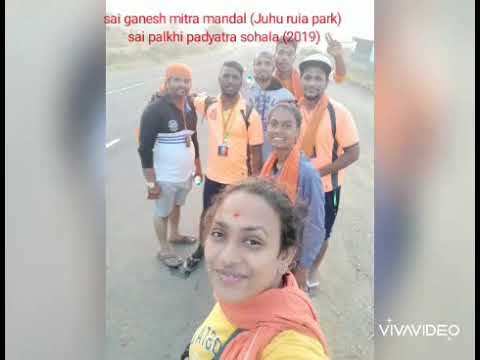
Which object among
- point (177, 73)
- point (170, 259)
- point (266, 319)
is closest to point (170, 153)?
point (177, 73)

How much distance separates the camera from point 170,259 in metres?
2.11

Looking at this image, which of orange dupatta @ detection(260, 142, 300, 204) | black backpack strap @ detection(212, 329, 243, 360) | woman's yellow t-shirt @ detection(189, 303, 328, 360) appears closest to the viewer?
woman's yellow t-shirt @ detection(189, 303, 328, 360)

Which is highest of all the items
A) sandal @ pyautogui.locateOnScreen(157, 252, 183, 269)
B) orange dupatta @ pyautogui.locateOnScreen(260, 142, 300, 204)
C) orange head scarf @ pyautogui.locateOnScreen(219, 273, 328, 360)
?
orange dupatta @ pyautogui.locateOnScreen(260, 142, 300, 204)

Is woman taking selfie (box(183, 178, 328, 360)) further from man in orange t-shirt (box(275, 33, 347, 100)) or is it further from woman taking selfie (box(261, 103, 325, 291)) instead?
man in orange t-shirt (box(275, 33, 347, 100))

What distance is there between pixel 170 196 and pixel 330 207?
65cm

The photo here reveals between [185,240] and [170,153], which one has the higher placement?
[170,153]

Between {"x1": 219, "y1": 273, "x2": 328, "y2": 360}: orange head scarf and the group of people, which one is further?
the group of people

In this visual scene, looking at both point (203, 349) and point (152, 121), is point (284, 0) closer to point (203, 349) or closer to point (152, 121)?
point (152, 121)

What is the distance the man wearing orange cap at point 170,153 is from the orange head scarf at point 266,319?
0.59 meters

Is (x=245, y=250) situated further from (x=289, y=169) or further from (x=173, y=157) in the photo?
(x=173, y=157)

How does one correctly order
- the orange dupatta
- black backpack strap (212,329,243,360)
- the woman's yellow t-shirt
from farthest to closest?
1. the orange dupatta
2. black backpack strap (212,329,243,360)
3. the woman's yellow t-shirt

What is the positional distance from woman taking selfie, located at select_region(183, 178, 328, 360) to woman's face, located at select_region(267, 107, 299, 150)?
1.17 ft

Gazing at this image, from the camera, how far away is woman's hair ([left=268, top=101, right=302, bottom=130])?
2053mm

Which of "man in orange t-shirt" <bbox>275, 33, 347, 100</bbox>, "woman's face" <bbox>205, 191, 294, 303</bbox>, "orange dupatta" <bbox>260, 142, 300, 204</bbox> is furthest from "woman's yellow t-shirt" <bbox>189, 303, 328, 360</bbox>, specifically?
"man in orange t-shirt" <bbox>275, 33, 347, 100</bbox>
